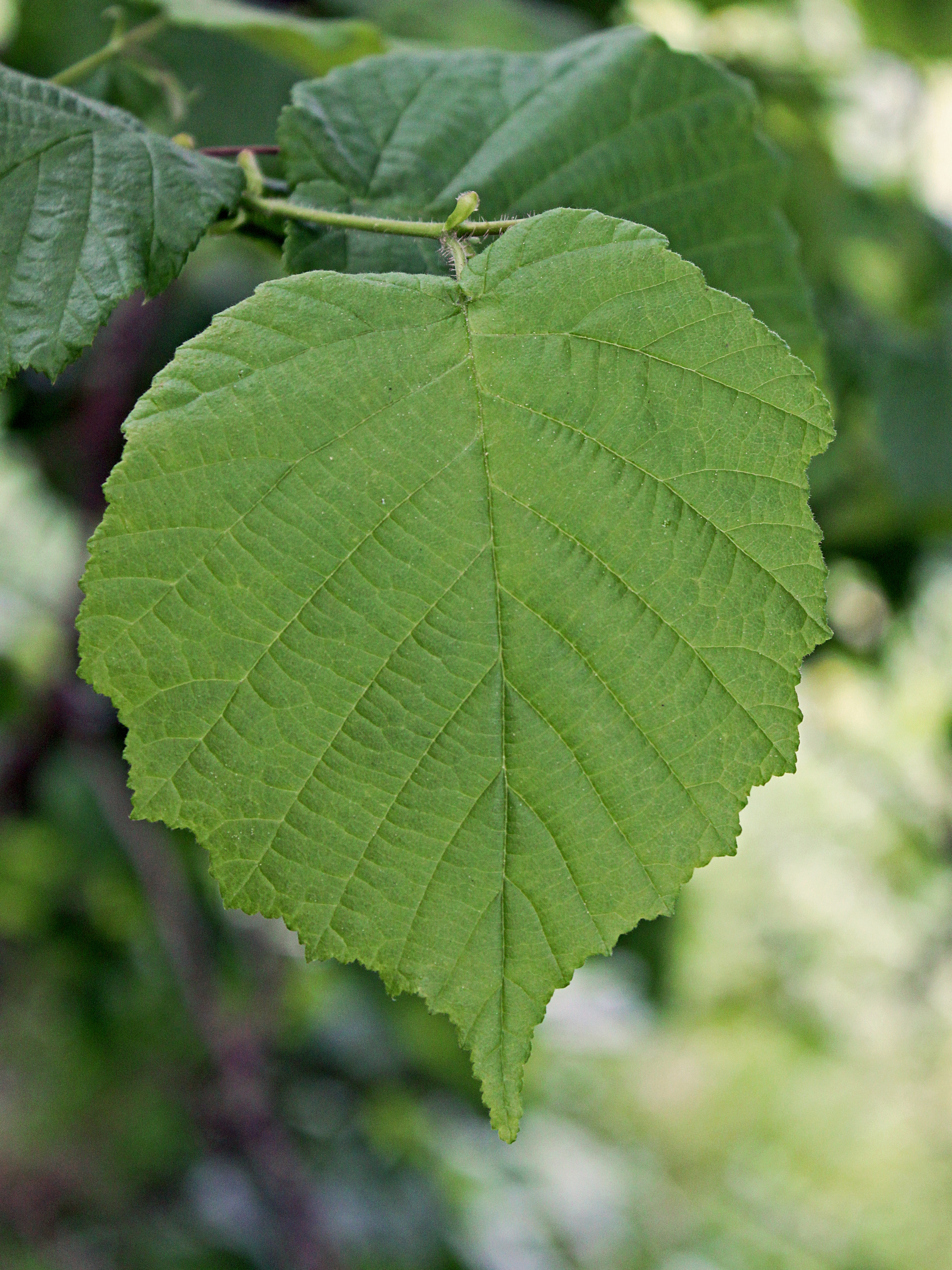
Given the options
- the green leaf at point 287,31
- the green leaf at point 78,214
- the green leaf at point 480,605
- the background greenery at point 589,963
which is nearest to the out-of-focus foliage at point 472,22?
the background greenery at point 589,963

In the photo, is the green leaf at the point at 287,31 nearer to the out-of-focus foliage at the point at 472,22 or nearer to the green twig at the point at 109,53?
the green twig at the point at 109,53

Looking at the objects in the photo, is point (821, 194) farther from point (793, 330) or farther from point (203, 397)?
point (203, 397)

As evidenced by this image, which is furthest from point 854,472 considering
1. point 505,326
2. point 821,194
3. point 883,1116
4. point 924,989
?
point 883,1116

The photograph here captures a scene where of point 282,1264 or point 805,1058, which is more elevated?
point 282,1264

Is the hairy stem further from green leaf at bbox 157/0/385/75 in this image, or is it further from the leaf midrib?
green leaf at bbox 157/0/385/75

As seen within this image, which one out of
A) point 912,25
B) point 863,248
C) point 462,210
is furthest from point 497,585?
point 912,25

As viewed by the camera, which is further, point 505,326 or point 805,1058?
point 805,1058
